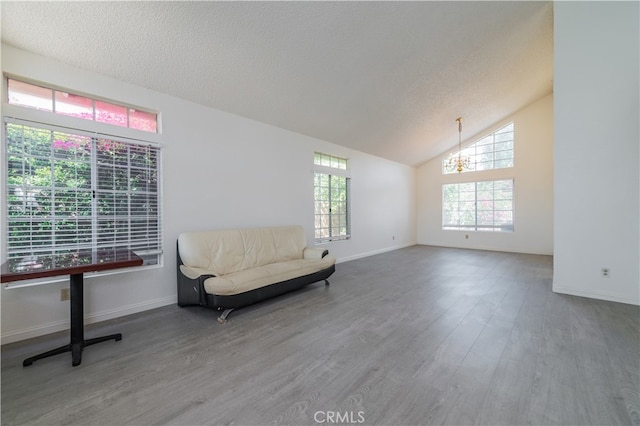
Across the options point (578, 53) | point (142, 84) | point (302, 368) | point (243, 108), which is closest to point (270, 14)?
point (243, 108)

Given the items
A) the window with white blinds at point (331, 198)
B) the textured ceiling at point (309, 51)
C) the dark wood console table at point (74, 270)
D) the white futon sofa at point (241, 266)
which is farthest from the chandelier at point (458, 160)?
the dark wood console table at point (74, 270)

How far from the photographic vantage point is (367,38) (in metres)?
3.07

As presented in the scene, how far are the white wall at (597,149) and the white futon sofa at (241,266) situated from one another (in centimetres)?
341

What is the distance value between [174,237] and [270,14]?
278 centimetres

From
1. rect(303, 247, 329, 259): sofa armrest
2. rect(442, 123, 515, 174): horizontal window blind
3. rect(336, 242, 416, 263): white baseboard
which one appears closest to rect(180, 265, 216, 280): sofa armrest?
rect(303, 247, 329, 259): sofa armrest

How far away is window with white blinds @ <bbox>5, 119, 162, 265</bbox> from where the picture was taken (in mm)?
2350

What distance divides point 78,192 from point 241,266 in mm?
1912

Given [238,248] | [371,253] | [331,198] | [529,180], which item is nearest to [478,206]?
[529,180]

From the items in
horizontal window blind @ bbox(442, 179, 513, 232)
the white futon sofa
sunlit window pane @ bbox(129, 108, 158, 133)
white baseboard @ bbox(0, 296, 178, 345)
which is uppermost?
sunlit window pane @ bbox(129, 108, 158, 133)

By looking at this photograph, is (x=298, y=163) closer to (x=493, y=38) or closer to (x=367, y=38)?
(x=367, y=38)

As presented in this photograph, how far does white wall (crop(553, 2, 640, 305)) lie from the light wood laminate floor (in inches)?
17.8

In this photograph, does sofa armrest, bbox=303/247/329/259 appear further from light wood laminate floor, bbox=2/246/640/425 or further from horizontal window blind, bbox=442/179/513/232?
horizontal window blind, bbox=442/179/513/232

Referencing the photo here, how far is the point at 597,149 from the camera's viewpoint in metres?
3.33

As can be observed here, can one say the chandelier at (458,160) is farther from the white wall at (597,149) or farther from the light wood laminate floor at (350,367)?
the light wood laminate floor at (350,367)
